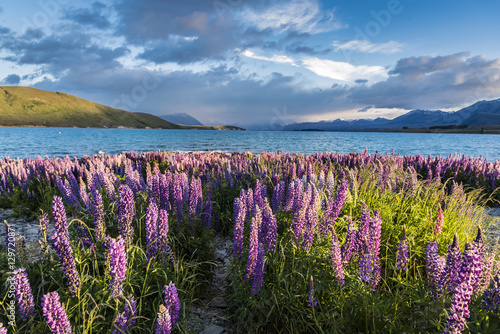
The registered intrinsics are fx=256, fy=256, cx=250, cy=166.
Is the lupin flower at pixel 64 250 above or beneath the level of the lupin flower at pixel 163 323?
above

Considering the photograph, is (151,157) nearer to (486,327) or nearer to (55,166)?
(55,166)

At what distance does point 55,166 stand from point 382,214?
9.85m

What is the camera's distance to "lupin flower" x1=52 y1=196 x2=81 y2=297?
2.33m

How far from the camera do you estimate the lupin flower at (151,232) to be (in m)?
3.06

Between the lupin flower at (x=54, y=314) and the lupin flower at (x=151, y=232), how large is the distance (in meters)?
1.23

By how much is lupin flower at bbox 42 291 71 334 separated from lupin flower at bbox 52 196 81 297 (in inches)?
22.0

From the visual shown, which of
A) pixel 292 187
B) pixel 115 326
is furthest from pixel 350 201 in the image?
pixel 115 326

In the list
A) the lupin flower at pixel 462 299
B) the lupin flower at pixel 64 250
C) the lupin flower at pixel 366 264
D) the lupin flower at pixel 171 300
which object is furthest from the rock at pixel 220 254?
the lupin flower at pixel 462 299

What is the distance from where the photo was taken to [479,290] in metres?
2.31

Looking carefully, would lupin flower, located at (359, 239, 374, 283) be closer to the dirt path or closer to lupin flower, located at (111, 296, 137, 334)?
the dirt path

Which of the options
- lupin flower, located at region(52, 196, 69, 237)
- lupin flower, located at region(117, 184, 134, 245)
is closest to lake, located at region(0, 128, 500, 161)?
lupin flower, located at region(117, 184, 134, 245)

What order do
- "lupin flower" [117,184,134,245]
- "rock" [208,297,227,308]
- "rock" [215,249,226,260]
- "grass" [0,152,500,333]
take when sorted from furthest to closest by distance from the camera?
1. "rock" [215,249,226,260]
2. "rock" [208,297,227,308]
3. "lupin flower" [117,184,134,245]
4. "grass" [0,152,500,333]

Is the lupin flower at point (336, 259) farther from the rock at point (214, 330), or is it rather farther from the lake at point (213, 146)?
the lake at point (213, 146)

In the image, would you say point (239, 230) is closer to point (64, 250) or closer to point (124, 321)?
point (124, 321)
